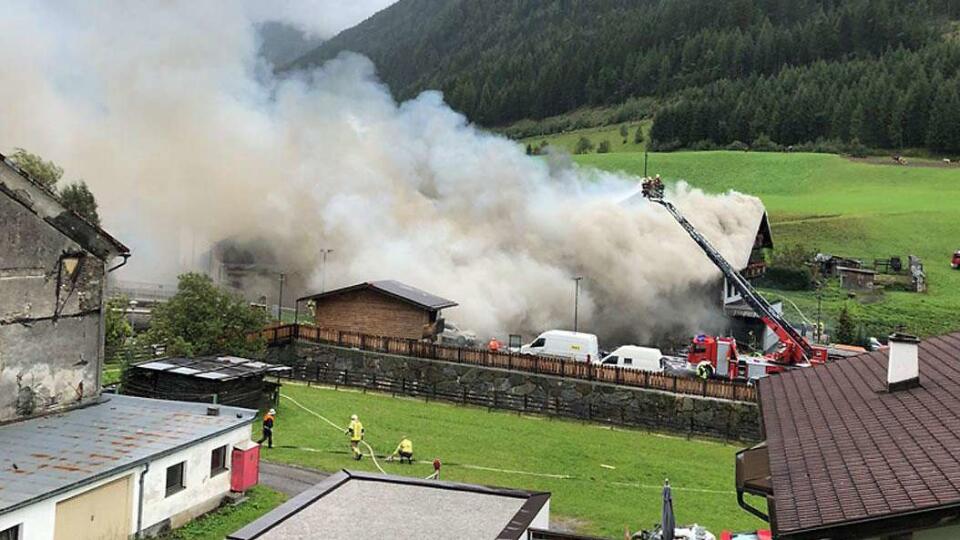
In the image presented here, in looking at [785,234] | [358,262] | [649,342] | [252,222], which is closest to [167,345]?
[358,262]

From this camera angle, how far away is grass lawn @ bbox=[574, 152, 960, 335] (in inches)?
2117

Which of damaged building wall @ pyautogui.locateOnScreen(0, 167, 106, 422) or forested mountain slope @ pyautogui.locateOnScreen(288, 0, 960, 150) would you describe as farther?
forested mountain slope @ pyautogui.locateOnScreen(288, 0, 960, 150)

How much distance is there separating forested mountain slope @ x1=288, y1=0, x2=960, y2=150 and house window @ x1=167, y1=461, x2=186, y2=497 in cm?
10939

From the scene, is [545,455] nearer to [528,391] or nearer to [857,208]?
[528,391]

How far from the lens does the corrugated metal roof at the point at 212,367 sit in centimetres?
2580

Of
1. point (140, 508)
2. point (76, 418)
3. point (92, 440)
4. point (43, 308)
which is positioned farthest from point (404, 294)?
point (140, 508)

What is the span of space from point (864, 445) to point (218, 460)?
14118 millimetres

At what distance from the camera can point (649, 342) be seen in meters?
48.2

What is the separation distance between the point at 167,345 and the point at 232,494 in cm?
1238

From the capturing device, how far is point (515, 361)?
115ft

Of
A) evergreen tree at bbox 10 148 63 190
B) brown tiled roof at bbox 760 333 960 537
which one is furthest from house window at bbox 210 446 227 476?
evergreen tree at bbox 10 148 63 190

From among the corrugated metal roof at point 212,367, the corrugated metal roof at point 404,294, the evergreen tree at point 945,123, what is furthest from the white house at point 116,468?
the evergreen tree at point 945,123

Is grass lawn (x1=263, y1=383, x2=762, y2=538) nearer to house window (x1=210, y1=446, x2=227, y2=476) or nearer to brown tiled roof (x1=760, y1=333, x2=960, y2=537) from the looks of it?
house window (x1=210, y1=446, x2=227, y2=476)

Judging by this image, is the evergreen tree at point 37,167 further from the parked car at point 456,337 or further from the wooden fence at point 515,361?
the parked car at point 456,337
